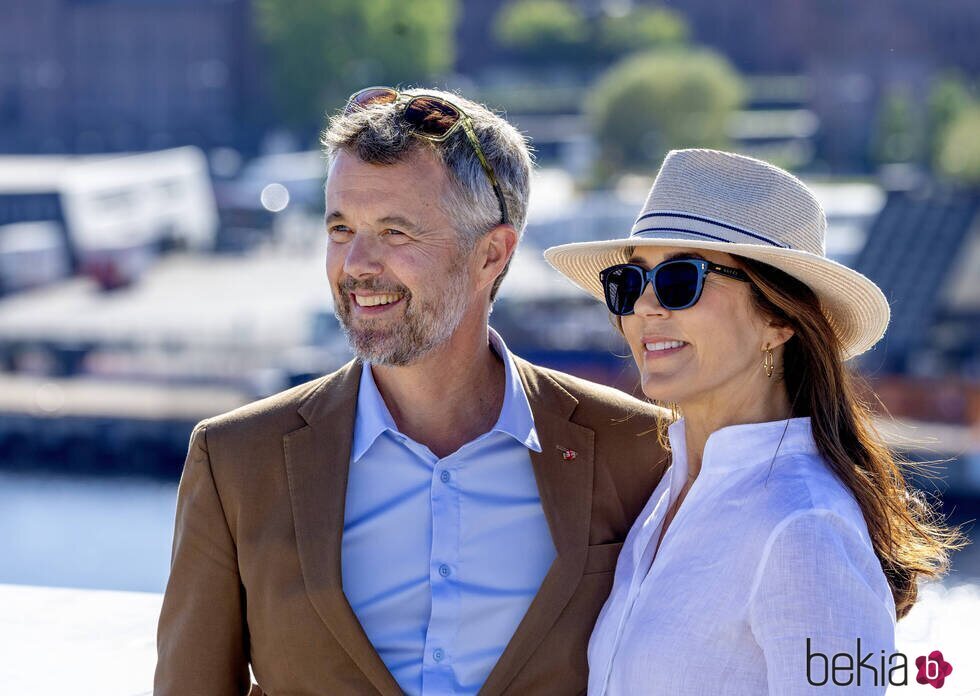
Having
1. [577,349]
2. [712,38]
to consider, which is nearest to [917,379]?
[577,349]

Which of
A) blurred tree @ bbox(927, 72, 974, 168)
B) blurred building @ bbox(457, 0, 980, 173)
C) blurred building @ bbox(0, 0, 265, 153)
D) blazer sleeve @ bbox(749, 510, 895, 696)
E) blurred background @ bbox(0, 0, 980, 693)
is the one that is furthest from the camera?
blurred building @ bbox(0, 0, 265, 153)

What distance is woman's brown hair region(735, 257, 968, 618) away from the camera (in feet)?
2.88

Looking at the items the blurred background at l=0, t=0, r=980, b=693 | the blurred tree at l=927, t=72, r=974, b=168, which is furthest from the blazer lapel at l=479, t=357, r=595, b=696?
the blurred tree at l=927, t=72, r=974, b=168

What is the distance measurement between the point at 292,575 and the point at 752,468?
312 mm

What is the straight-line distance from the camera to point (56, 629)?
1307mm

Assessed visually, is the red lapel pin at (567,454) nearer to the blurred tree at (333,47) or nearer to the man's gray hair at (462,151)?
the man's gray hair at (462,151)

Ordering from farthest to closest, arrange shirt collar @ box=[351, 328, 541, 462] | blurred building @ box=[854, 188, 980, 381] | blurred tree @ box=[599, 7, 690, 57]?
blurred tree @ box=[599, 7, 690, 57], blurred building @ box=[854, 188, 980, 381], shirt collar @ box=[351, 328, 541, 462]

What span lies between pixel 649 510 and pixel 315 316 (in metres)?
14.0

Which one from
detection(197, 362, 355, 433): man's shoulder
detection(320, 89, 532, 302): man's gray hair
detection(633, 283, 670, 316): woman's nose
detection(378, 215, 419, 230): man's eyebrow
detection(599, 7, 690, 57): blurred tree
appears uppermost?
detection(320, 89, 532, 302): man's gray hair

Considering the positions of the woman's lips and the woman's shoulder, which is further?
the woman's lips

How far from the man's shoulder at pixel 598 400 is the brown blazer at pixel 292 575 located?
0.25ft

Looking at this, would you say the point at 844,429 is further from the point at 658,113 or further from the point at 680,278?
the point at 658,113

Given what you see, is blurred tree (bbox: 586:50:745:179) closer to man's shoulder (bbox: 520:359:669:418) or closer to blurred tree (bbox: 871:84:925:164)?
blurred tree (bbox: 871:84:925:164)

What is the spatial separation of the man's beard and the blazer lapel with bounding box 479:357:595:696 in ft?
0.31
